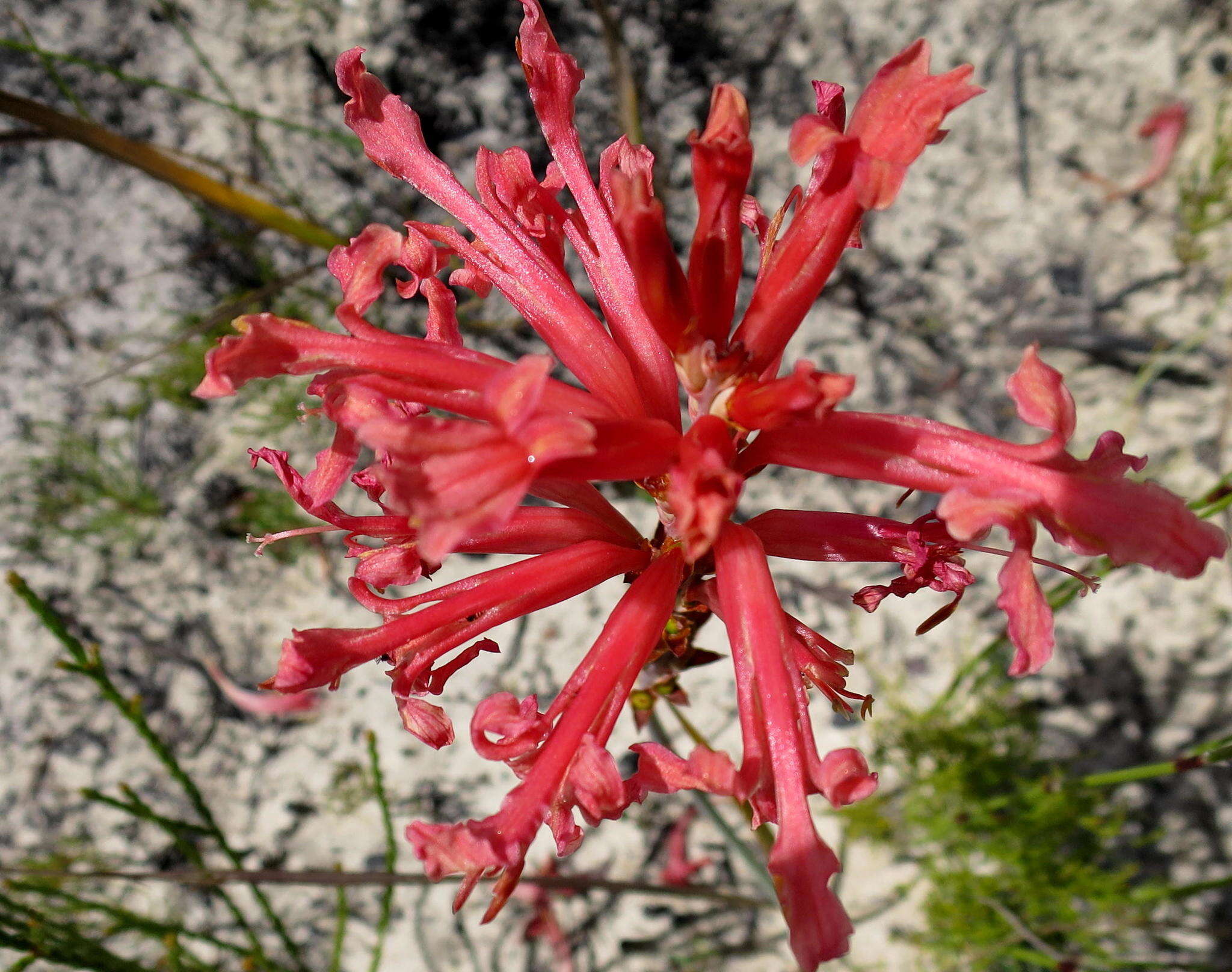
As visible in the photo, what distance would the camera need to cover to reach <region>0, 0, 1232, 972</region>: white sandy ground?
104 inches

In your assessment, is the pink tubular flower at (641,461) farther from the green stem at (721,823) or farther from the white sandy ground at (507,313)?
the white sandy ground at (507,313)

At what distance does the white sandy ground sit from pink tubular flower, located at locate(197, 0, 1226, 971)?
1.63 metres

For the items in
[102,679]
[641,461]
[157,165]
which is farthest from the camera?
[157,165]

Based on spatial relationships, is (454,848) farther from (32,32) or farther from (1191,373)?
(32,32)

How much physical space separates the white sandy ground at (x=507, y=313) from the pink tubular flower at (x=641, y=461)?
5.36 feet

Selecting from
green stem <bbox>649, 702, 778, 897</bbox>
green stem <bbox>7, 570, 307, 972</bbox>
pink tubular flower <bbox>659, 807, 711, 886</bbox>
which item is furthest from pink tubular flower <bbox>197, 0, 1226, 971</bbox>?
pink tubular flower <bbox>659, 807, 711, 886</bbox>

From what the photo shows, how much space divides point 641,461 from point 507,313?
197cm

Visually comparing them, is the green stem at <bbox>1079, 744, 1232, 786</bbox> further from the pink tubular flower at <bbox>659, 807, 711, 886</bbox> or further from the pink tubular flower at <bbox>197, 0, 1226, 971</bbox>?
the pink tubular flower at <bbox>659, 807, 711, 886</bbox>

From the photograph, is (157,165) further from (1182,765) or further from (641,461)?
(1182,765)

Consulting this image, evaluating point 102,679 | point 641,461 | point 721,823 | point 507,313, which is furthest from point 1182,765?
point 507,313

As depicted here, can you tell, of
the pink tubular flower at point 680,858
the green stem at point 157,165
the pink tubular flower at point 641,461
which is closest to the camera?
the pink tubular flower at point 641,461

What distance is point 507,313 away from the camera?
112 inches

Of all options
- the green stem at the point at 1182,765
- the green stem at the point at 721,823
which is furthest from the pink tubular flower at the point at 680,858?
the green stem at the point at 1182,765

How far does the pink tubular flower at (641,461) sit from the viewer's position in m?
0.88
